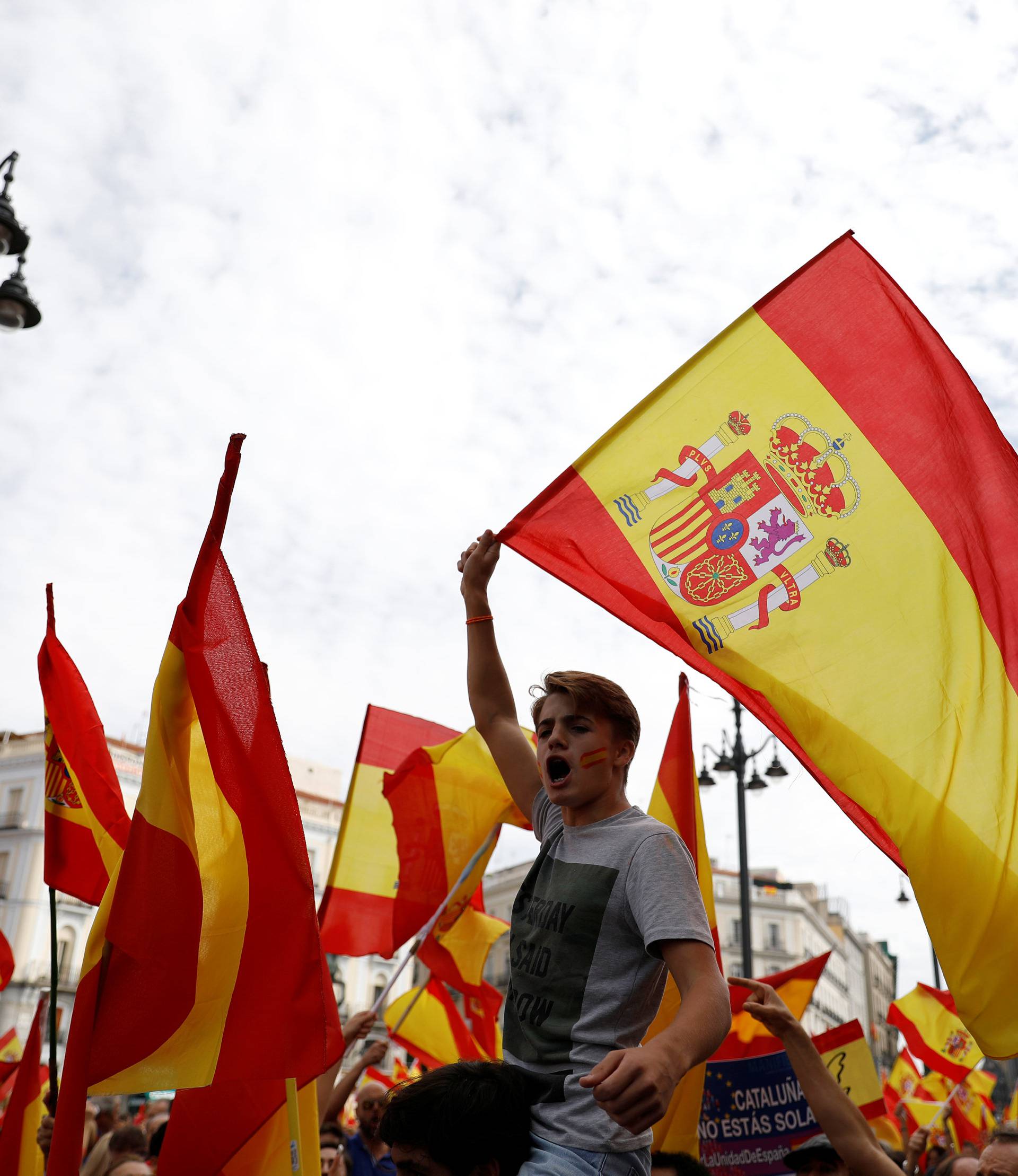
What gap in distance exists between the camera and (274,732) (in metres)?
3.60

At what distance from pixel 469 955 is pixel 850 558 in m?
5.22

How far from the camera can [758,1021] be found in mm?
5441

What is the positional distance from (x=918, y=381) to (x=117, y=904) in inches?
119

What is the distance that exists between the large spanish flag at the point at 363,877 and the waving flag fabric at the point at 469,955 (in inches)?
13.4

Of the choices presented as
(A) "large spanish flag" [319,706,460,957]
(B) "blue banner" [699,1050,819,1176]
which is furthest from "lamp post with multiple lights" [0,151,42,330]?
(B) "blue banner" [699,1050,819,1176]

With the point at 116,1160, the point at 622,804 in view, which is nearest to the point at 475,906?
the point at 116,1160

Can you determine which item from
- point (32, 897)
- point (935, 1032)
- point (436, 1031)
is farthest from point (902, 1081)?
point (32, 897)

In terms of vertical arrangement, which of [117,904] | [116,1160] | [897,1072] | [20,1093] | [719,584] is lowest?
[897,1072]

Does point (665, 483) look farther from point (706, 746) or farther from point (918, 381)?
point (706, 746)

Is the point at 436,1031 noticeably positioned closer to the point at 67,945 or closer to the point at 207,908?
the point at 207,908

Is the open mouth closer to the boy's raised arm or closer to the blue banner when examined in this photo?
the boy's raised arm

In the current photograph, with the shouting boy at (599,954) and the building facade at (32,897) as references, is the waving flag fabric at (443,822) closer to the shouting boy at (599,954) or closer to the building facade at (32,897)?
the shouting boy at (599,954)

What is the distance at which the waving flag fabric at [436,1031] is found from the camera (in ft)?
28.2

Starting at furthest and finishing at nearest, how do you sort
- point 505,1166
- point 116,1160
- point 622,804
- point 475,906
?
point 475,906, point 116,1160, point 622,804, point 505,1166
